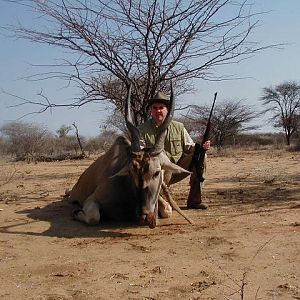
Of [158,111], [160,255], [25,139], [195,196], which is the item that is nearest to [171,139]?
[158,111]

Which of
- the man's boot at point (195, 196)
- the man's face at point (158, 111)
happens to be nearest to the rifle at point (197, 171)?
the man's boot at point (195, 196)

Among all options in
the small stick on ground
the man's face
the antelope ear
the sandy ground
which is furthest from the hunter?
the antelope ear

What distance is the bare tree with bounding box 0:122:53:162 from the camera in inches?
1084

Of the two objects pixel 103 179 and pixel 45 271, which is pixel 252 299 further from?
pixel 103 179

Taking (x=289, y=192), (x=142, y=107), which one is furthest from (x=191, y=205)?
(x=142, y=107)

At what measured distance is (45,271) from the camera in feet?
11.6

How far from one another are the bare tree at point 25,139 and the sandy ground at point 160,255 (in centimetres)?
2076

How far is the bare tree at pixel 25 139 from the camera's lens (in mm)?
27530

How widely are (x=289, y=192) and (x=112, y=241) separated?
330 centimetres

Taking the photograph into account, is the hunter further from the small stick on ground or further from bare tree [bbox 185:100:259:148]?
bare tree [bbox 185:100:259:148]

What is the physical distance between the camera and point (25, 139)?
95.1 ft

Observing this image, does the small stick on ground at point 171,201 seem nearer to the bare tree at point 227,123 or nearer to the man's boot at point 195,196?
the man's boot at point 195,196

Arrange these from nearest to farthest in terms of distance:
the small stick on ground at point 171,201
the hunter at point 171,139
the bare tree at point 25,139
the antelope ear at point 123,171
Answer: the antelope ear at point 123,171 < the small stick on ground at point 171,201 < the hunter at point 171,139 < the bare tree at point 25,139

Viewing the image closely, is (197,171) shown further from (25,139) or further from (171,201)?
(25,139)
